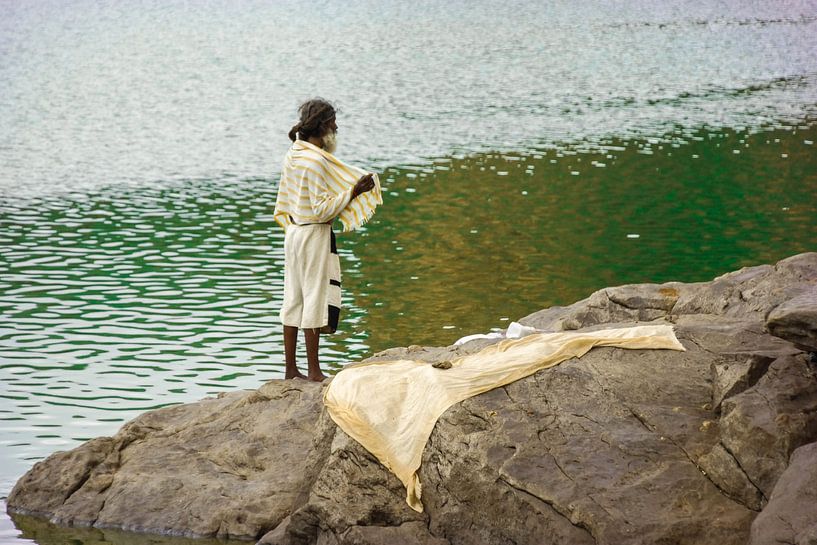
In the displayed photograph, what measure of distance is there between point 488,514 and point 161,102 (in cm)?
2188

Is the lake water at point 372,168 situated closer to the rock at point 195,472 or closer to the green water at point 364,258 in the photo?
the green water at point 364,258

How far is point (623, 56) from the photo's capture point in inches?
1313

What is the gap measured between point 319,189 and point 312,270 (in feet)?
1.71

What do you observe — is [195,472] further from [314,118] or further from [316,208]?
[314,118]

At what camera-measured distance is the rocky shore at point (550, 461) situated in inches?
240

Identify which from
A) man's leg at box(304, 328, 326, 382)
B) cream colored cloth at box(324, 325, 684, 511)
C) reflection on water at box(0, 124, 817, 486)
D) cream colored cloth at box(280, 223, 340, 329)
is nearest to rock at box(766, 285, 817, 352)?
cream colored cloth at box(324, 325, 684, 511)

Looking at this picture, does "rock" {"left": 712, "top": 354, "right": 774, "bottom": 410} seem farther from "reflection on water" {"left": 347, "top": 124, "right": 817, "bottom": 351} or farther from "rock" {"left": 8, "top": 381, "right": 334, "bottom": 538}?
"reflection on water" {"left": 347, "top": 124, "right": 817, "bottom": 351}

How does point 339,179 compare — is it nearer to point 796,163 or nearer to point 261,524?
point 261,524

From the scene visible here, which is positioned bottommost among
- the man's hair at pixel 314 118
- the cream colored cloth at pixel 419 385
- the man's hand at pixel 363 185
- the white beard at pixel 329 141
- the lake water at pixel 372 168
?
the lake water at pixel 372 168

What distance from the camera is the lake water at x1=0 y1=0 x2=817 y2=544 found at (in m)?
10.5

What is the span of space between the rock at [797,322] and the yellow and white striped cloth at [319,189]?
9.36ft

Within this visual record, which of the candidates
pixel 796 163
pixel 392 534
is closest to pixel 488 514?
pixel 392 534

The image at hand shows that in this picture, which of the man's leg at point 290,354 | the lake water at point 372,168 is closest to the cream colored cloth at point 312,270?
the man's leg at point 290,354

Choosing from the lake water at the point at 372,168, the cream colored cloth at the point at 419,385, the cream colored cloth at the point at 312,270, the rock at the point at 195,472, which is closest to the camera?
the cream colored cloth at the point at 419,385
